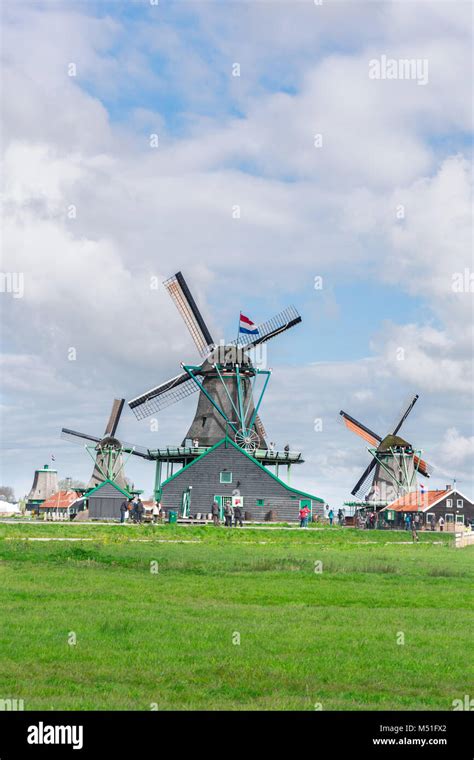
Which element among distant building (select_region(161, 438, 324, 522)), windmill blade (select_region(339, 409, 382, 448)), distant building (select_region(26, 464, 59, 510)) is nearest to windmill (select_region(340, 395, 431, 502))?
windmill blade (select_region(339, 409, 382, 448))

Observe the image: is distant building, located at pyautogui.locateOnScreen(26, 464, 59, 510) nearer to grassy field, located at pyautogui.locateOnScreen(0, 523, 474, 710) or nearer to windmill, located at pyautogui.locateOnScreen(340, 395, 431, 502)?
windmill, located at pyautogui.locateOnScreen(340, 395, 431, 502)

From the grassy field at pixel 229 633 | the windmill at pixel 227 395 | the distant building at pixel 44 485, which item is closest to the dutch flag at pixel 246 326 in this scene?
the windmill at pixel 227 395

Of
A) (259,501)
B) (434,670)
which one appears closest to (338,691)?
(434,670)

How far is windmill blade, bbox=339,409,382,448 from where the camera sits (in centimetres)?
10206

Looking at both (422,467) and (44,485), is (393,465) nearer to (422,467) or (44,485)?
(422,467)

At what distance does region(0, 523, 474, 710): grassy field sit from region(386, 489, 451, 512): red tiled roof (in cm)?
6494

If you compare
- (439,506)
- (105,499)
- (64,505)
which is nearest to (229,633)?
(105,499)

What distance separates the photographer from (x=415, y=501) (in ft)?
308

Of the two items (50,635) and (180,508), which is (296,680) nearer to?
(50,635)

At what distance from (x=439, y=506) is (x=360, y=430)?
12807 millimetres

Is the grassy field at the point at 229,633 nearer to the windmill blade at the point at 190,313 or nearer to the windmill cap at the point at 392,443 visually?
the windmill blade at the point at 190,313

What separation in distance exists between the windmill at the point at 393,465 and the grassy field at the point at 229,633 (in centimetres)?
7025

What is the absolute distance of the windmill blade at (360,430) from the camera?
102m
